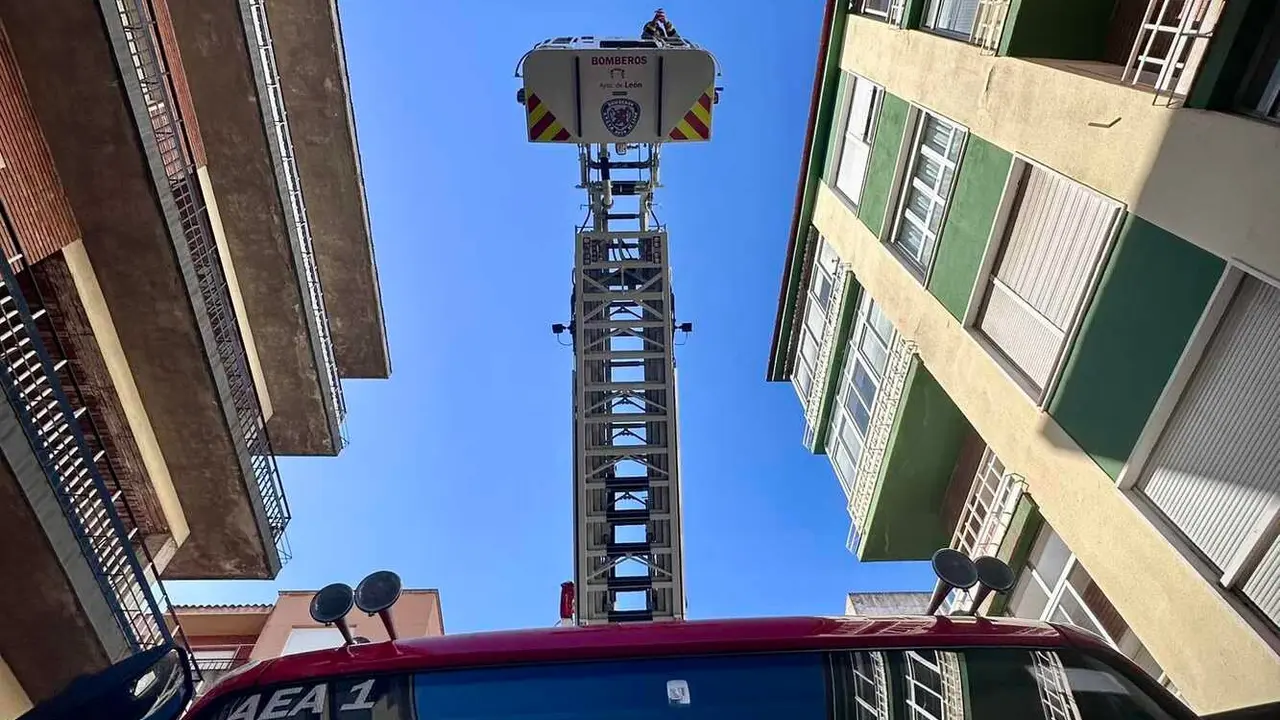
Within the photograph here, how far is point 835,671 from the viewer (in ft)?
10.5

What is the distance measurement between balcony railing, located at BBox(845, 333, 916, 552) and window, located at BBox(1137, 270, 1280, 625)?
496 cm

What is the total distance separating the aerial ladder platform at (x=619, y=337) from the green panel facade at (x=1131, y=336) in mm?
5489

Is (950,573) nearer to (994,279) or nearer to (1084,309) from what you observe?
(1084,309)

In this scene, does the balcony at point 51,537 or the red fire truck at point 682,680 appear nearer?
the red fire truck at point 682,680

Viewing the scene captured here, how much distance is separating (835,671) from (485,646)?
1608mm

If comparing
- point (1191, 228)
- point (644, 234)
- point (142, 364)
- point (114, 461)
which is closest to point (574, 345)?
point (644, 234)

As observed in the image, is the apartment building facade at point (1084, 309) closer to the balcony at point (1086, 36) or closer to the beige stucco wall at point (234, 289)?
the balcony at point (1086, 36)

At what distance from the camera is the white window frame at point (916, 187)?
974cm

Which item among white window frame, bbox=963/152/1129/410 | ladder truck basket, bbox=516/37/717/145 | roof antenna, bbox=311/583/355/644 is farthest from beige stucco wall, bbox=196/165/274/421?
white window frame, bbox=963/152/1129/410

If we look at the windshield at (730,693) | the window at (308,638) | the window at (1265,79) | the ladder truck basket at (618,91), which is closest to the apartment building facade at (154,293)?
the ladder truck basket at (618,91)

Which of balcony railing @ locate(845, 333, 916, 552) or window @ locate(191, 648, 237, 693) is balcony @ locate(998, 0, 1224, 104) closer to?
balcony railing @ locate(845, 333, 916, 552)

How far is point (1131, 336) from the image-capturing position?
21.1 feet

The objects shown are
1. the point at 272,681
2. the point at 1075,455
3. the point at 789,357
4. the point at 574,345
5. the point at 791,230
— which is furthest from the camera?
the point at 789,357

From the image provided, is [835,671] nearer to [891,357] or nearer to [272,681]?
[272,681]
